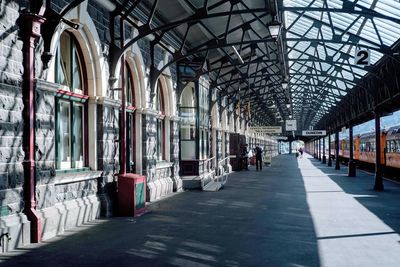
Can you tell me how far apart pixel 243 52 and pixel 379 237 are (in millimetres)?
16187

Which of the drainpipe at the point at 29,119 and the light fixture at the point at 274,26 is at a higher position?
the light fixture at the point at 274,26

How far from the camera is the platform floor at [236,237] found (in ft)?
20.2

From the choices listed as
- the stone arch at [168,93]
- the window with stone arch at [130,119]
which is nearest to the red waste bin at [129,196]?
the window with stone arch at [130,119]

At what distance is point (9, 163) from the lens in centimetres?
683

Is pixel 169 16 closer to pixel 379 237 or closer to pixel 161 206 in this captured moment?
pixel 161 206

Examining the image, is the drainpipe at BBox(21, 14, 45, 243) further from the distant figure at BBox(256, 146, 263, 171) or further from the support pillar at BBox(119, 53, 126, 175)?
the distant figure at BBox(256, 146, 263, 171)

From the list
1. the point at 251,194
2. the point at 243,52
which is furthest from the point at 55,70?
the point at 243,52

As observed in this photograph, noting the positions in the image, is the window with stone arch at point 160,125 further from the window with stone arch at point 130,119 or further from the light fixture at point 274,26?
the light fixture at point 274,26

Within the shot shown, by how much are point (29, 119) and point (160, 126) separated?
841cm

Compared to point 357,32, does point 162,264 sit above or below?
below

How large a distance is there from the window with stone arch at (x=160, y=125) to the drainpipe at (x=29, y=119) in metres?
7.80

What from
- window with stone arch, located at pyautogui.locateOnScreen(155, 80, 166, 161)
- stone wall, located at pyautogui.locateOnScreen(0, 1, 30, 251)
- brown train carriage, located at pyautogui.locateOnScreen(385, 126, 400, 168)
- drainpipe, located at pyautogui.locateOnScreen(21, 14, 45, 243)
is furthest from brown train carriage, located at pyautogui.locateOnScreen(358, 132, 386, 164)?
stone wall, located at pyautogui.locateOnScreen(0, 1, 30, 251)

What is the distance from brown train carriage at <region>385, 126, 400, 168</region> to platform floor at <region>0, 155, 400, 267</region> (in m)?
10.3

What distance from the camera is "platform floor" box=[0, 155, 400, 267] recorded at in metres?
6.17
